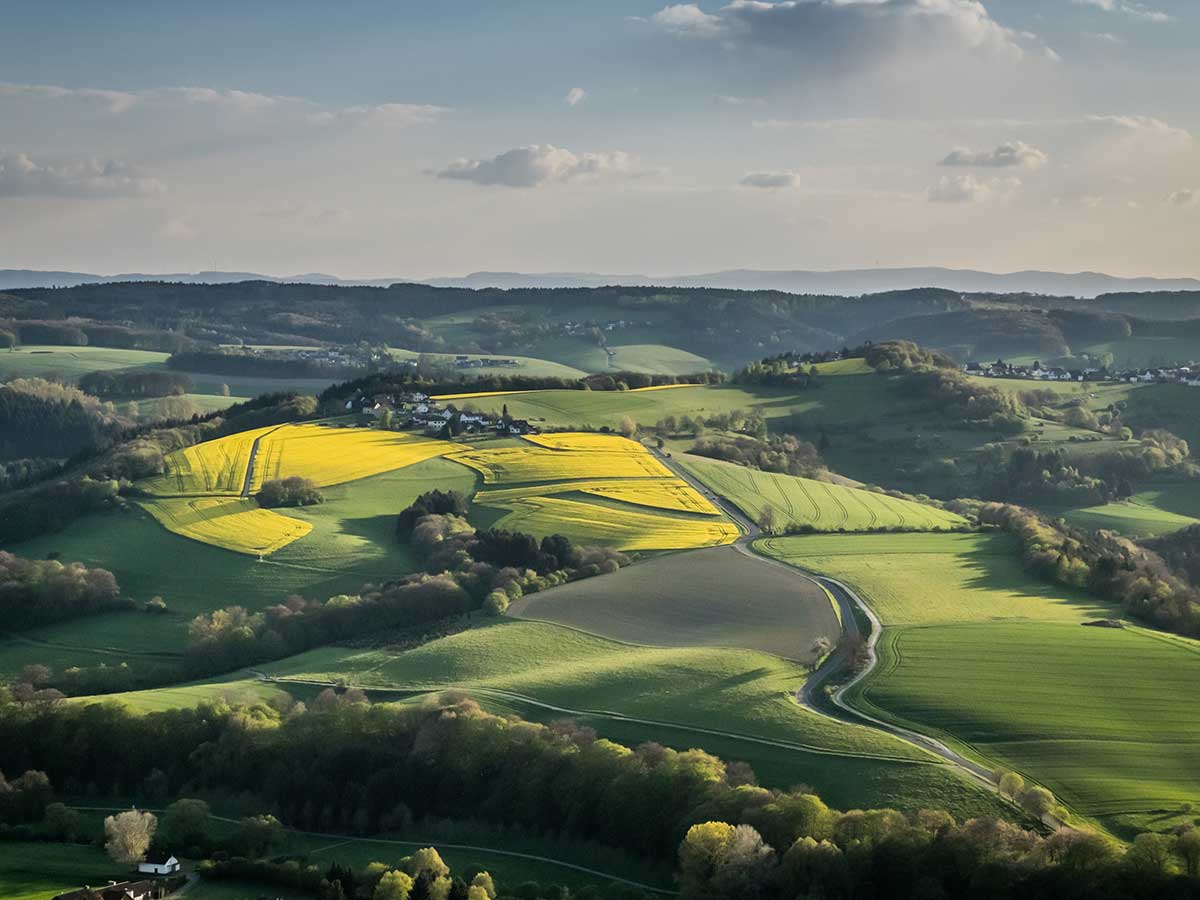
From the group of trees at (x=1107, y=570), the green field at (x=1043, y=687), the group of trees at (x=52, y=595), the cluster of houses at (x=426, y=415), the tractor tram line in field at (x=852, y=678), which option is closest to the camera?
the green field at (x=1043, y=687)

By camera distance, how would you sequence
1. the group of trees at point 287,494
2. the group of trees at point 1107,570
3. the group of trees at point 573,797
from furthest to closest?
1. the group of trees at point 287,494
2. the group of trees at point 1107,570
3. the group of trees at point 573,797

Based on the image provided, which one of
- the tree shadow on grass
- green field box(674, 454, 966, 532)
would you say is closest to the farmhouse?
the tree shadow on grass

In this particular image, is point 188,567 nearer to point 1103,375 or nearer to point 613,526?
point 613,526

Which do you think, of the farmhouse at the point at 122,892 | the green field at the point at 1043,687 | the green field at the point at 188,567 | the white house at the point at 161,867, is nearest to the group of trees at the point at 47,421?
the green field at the point at 188,567

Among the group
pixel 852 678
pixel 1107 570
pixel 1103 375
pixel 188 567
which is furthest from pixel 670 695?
pixel 1103 375

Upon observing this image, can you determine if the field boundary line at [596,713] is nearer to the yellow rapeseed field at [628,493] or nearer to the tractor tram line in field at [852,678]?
Result: the tractor tram line in field at [852,678]

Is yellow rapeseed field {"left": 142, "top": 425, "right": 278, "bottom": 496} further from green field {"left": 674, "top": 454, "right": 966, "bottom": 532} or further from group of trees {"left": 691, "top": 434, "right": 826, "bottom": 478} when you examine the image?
group of trees {"left": 691, "top": 434, "right": 826, "bottom": 478}
